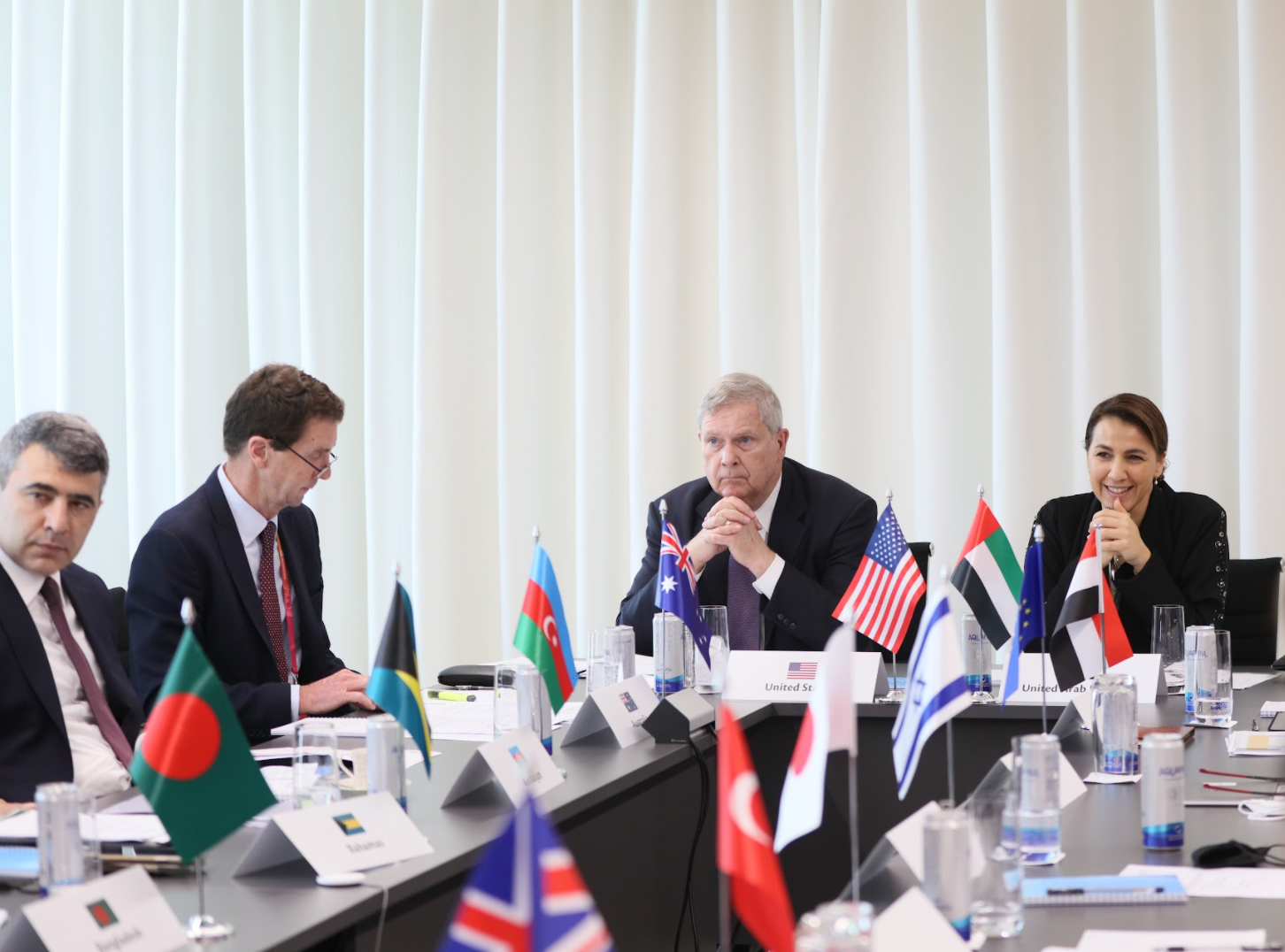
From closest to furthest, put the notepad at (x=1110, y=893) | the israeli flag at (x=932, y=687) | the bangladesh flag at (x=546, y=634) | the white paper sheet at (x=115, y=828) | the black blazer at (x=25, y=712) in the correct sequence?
the notepad at (x=1110, y=893), the israeli flag at (x=932, y=687), the white paper sheet at (x=115, y=828), the black blazer at (x=25, y=712), the bangladesh flag at (x=546, y=634)

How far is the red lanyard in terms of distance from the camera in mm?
3465

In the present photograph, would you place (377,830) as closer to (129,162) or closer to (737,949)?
(737,949)

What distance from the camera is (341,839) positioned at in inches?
75.1

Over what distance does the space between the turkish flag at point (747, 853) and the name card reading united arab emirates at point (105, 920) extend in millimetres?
674

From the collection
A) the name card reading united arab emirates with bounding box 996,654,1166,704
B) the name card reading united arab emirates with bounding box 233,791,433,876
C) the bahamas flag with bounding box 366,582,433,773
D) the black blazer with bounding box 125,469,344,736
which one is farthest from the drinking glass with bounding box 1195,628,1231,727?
the black blazer with bounding box 125,469,344,736

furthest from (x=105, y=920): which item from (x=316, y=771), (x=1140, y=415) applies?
(x=1140, y=415)

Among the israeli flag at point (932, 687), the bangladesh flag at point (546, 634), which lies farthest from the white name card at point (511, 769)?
the israeli flag at point (932, 687)

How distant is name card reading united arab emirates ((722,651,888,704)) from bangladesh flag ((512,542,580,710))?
2.14 ft

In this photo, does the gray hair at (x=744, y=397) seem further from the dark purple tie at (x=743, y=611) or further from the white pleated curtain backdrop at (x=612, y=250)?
the white pleated curtain backdrop at (x=612, y=250)

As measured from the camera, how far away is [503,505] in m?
5.54

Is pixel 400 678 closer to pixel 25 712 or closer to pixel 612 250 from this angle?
pixel 25 712

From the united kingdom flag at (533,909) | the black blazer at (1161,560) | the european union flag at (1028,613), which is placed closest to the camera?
the united kingdom flag at (533,909)

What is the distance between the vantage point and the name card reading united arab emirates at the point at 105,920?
1.48m

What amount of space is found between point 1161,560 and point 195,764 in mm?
3052
